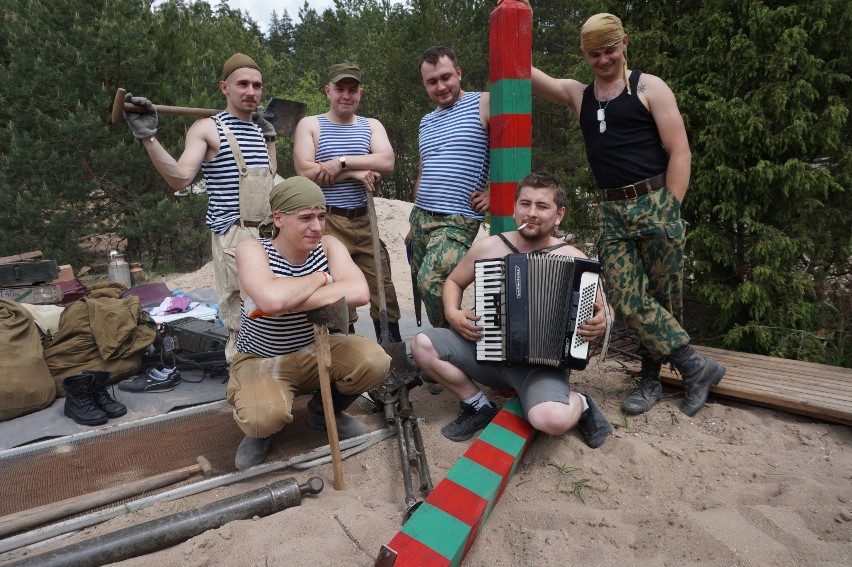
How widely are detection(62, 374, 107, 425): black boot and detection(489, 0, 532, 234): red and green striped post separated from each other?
2.88m

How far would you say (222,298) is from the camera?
3.89 m

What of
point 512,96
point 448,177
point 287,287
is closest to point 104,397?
point 287,287

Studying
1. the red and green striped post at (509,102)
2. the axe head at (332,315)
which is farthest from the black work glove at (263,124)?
the axe head at (332,315)

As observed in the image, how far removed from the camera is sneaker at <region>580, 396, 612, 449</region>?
3008 mm

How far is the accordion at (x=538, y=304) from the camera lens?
115 inches

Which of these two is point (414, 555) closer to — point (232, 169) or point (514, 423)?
point (514, 423)

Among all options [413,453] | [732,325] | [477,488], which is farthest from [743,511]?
[732,325]

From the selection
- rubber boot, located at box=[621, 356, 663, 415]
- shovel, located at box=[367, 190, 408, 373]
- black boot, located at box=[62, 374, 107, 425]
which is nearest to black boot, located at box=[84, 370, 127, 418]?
black boot, located at box=[62, 374, 107, 425]

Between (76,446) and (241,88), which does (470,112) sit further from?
(76,446)

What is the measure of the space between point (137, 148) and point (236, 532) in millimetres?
9153

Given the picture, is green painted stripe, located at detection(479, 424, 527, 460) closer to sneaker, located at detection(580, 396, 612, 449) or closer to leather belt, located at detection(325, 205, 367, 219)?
sneaker, located at detection(580, 396, 612, 449)

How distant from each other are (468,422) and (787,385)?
2005 millimetres

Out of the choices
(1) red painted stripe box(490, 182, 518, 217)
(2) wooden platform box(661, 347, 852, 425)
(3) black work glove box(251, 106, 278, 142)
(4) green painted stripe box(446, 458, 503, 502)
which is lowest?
(2) wooden platform box(661, 347, 852, 425)

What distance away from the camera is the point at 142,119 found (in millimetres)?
3523
